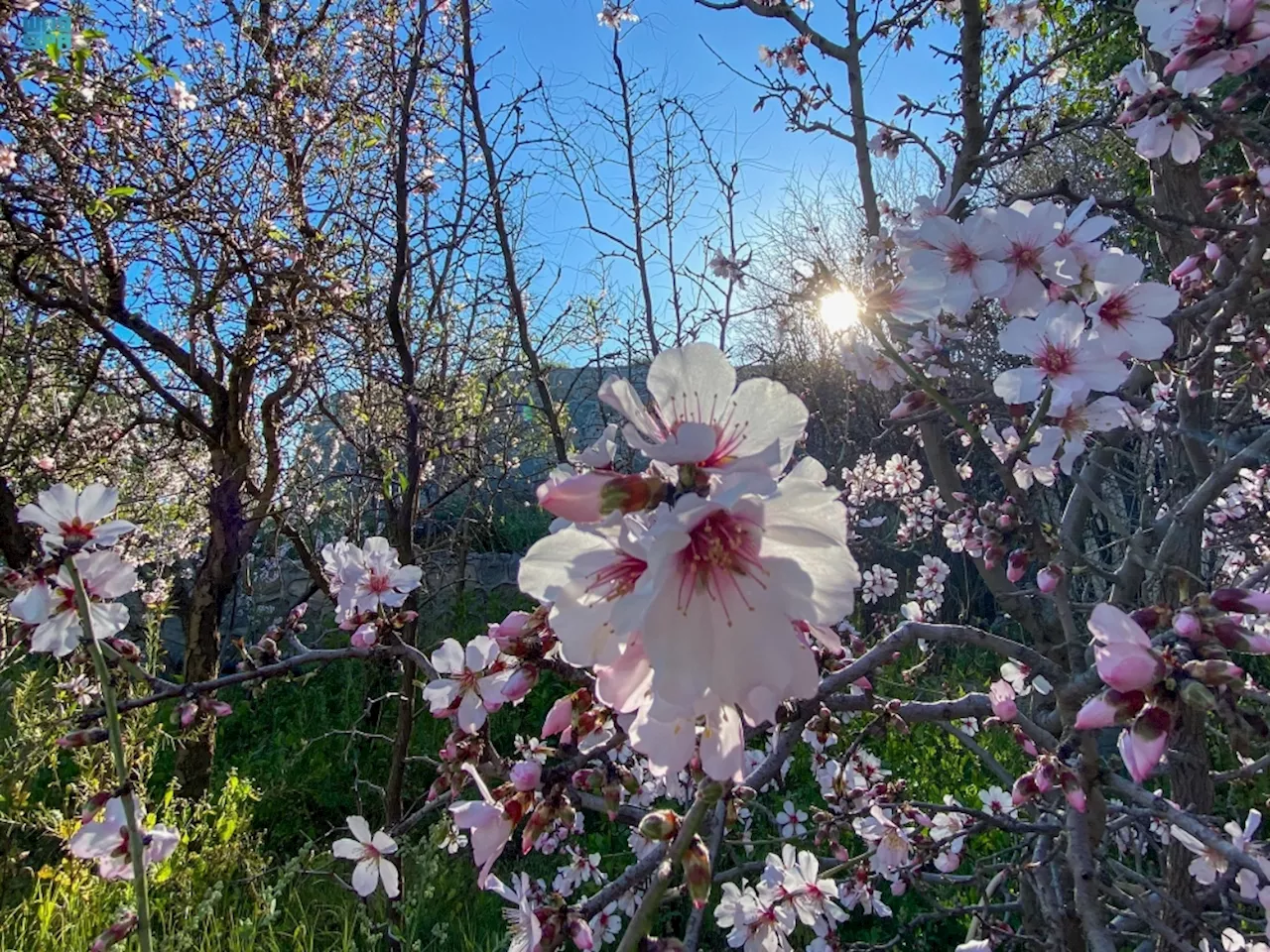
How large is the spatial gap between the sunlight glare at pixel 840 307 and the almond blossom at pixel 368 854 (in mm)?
1379

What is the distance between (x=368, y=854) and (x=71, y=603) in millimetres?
801

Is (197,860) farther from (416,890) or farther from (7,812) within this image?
(416,890)

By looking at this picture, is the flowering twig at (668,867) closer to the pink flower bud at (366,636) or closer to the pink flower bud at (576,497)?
the pink flower bud at (576,497)

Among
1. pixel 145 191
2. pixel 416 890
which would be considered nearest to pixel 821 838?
pixel 416 890

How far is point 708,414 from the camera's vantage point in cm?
74

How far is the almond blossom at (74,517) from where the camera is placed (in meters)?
1.15

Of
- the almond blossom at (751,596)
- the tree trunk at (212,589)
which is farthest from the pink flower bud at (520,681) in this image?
the tree trunk at (212,589)

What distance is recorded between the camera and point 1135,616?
892mm

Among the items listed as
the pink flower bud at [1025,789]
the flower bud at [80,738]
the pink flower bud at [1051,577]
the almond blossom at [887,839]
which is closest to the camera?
the pink flower bud at [1025,789]

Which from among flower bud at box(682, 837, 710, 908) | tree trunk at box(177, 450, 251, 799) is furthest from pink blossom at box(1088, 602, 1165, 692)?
tree trunk at box(177, 450, 251, 799)

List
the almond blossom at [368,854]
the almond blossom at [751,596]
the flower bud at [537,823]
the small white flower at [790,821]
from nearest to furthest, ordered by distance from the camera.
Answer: the almond blossom at [751,596] → the flower bud at [537,823] → the almond blossom at [368,854] → the small white flower at [790,821]

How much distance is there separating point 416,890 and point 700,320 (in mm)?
2940

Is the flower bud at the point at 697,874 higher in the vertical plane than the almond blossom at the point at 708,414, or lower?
lower

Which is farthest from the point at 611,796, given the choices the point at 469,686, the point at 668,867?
the point at 469,686
